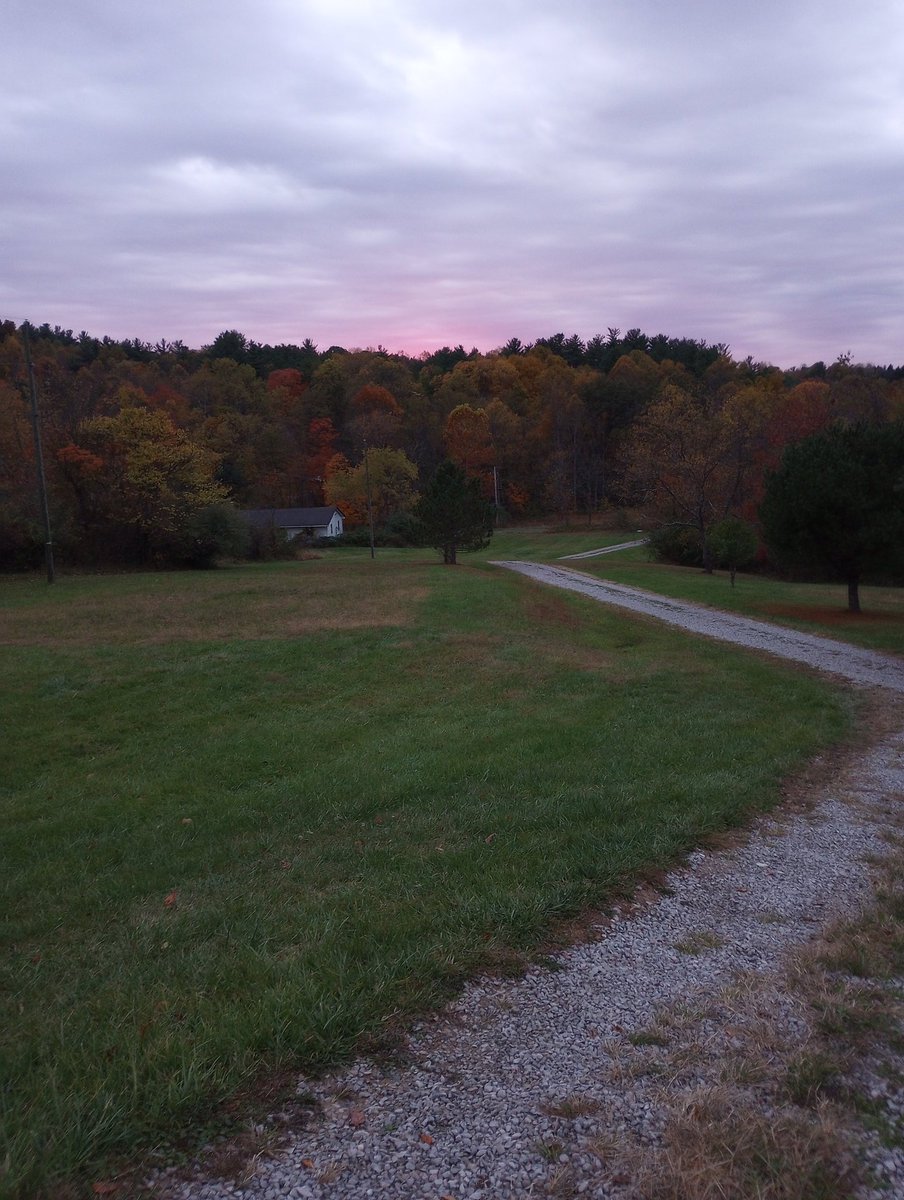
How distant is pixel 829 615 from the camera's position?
22.7m

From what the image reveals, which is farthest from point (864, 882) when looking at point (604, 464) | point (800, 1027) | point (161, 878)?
point (604, 464)

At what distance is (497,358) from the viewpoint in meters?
105

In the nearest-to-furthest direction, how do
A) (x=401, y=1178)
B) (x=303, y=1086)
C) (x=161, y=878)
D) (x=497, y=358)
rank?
1. (x=401, y=1178)
2. (x=303, y=1086)
3. (x=161, y=878)
4. (x=497, y=358)

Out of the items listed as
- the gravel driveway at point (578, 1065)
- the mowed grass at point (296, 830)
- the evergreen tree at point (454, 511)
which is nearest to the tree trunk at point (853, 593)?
the mowed grass at point (296, 830)

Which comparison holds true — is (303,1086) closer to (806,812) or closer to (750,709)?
(806,812)

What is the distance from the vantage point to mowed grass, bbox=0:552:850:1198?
3.18m

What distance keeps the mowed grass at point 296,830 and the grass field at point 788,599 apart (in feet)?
17.7

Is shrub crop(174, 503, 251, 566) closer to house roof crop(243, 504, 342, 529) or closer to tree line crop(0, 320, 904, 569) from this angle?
tree line crop(0, 320, 904, 569)

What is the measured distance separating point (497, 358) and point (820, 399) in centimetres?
5545

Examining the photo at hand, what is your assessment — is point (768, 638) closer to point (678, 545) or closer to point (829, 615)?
point (829, 615)

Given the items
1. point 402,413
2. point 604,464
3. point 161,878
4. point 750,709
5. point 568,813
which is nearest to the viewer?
point 161,878

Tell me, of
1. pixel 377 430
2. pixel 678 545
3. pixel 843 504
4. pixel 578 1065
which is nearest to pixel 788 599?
pixel 843 504

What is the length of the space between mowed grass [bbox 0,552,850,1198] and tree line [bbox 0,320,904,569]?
18.9 meters

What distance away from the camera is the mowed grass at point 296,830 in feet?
10.4
